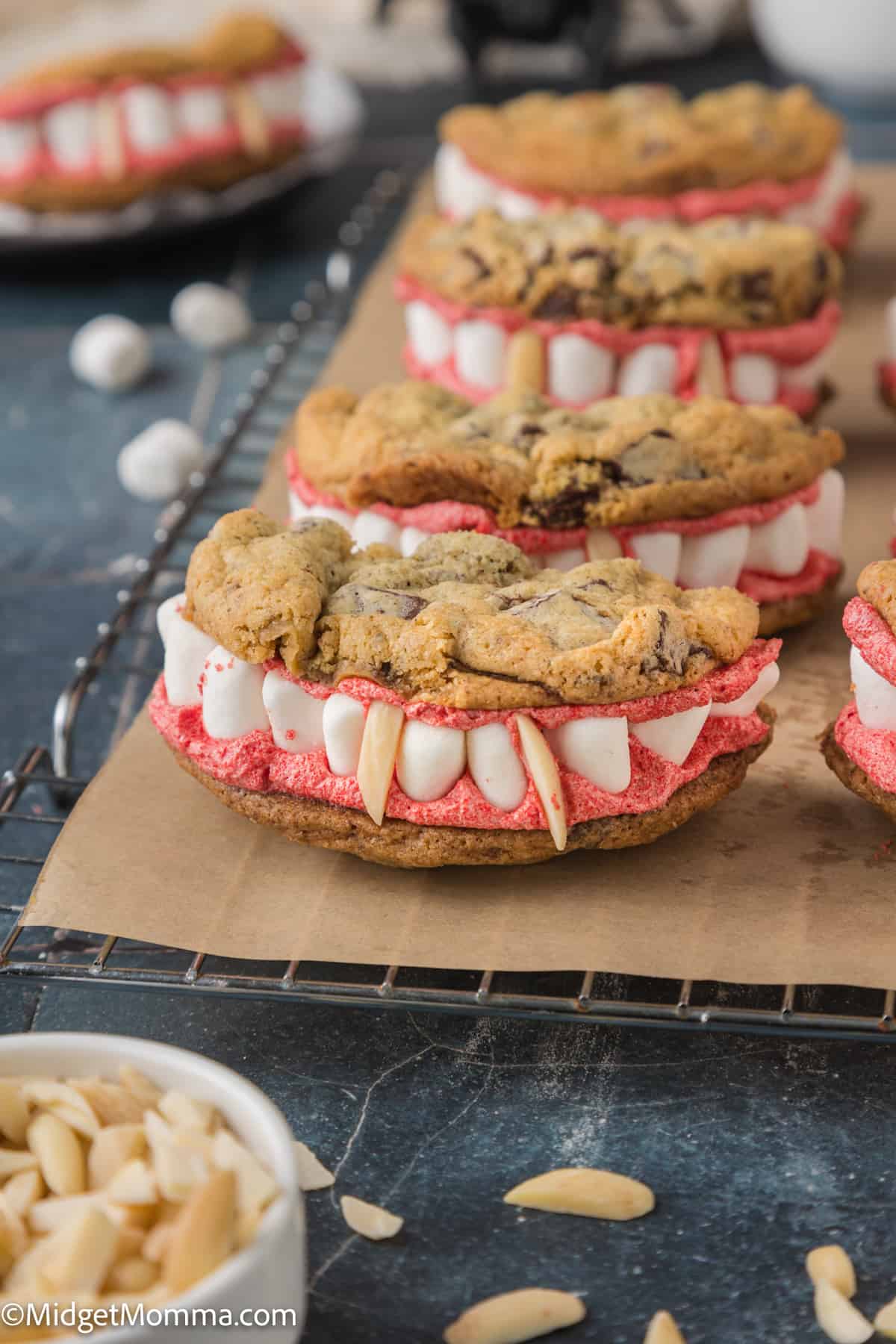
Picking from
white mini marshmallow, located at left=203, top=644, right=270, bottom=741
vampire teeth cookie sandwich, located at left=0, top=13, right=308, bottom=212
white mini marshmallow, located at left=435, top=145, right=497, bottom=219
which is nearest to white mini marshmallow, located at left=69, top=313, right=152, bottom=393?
vampire teeth cookie sandwich, located at left=0, top=13, right=308, bottom=212

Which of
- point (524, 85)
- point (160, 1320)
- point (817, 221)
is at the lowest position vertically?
point (524, 85)

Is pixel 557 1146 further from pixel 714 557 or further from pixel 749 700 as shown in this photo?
pixel 714 557

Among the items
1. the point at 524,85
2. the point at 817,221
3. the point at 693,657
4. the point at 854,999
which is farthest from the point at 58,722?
the point at 524,85

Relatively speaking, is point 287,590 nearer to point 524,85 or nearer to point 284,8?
point 524,85

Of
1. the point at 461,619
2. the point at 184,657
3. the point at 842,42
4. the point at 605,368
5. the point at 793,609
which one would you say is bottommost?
the point at 842,42

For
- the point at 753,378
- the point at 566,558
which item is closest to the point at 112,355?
the point at 753,378
